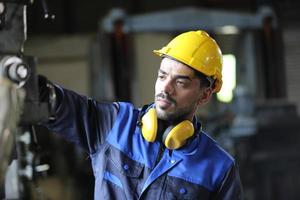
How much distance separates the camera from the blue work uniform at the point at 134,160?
2113mm

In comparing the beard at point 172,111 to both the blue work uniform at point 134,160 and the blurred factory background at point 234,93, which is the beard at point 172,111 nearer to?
the blue work uniform at point 134,160

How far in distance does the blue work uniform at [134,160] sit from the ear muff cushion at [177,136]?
0.06m

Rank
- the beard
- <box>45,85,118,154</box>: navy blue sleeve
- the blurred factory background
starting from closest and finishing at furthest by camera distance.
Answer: <box>45,85,118,154</box>: navy blue sleeve → the beard → the blurred factory background

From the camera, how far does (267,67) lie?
6.32 m

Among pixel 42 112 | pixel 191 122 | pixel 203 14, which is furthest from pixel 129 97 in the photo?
pixel 42 112

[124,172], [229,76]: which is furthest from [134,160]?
[229,76]

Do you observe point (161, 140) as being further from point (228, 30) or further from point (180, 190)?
point (228, 30)

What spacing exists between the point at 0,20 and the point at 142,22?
4.93 m

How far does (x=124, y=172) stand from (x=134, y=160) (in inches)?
2.6

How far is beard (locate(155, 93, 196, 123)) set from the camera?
214 cm

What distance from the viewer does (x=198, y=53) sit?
2.25 metres

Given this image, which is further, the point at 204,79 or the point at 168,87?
the point at 204,79

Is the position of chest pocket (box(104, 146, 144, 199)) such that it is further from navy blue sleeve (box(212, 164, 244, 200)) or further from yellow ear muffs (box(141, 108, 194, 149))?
navy blue sleeve (box(212, 164, 244, 200))

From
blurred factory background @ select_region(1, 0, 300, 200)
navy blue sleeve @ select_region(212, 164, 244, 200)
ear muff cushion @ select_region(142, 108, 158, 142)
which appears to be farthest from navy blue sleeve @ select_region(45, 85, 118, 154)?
blurred factory background @ select_region(1, 0, 300, 200)
